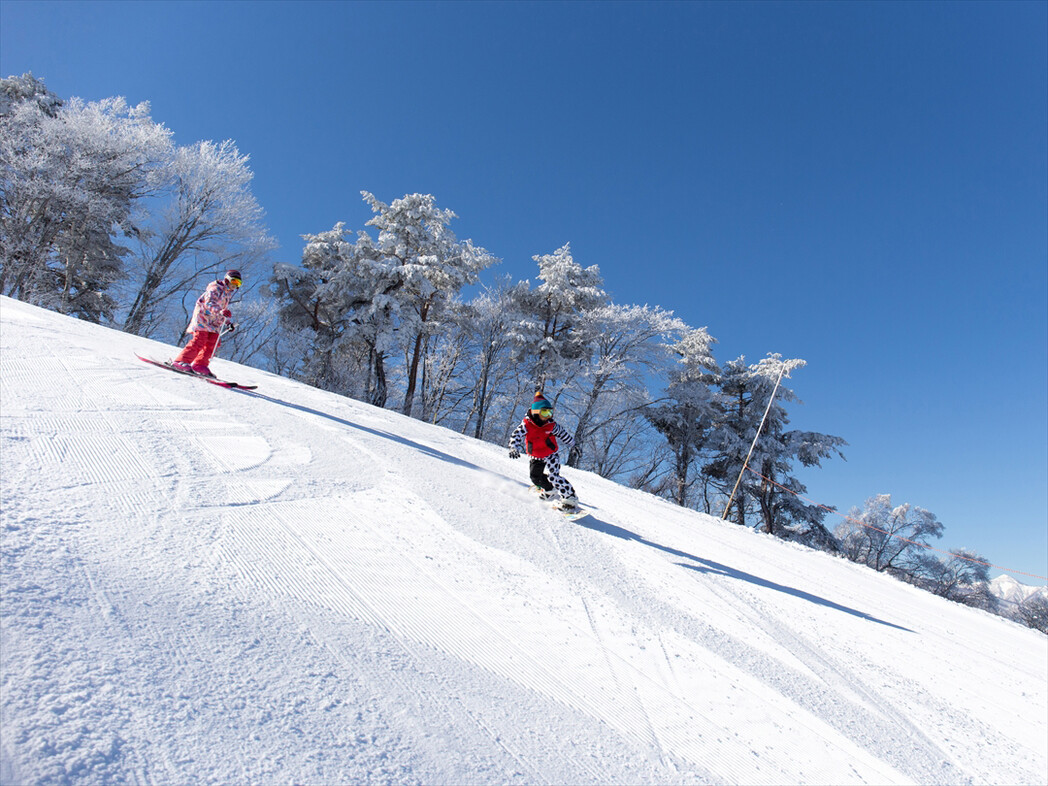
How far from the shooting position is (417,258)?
1917 cm

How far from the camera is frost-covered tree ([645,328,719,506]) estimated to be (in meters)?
21.1

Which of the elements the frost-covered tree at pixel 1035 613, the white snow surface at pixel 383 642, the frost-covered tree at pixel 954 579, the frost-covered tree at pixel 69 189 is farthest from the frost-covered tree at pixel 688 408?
the frost-covered tree at pixel 69 189

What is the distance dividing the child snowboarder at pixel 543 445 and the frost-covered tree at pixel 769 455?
16000mm

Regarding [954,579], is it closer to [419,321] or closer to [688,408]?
[688,408]

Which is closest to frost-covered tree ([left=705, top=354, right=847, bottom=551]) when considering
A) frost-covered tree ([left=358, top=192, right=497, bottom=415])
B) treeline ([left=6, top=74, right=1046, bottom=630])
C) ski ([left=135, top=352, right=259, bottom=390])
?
treeline ([left=6, top=74, right=1046, bottom=630])

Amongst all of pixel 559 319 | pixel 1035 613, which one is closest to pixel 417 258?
pixel 559 319

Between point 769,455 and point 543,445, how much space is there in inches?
704

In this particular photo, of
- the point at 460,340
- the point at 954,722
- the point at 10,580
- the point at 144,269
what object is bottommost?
the point at 10,580

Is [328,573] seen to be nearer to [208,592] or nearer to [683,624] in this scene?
[208,592]

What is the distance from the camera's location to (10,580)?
1643 millimetres

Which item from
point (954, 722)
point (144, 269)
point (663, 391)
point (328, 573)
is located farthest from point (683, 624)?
point (144, 269)

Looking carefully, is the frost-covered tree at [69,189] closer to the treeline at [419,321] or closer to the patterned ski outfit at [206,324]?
the treeline at [419,321]

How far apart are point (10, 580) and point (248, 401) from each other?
14.5ft

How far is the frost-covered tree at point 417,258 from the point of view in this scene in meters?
19.5
